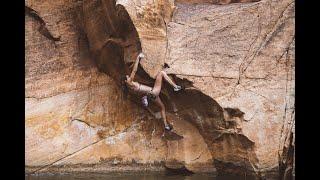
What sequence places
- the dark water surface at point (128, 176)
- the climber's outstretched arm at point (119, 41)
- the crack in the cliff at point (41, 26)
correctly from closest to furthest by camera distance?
the dark water surface at point (128, 176), the climber's outstretched arm at point (119, 41), the crack in the cliff at point (41, 26)

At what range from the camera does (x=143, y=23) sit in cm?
697

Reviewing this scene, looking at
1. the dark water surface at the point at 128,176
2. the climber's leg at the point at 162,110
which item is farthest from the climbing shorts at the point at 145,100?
the dark water surface at the point at 128,176

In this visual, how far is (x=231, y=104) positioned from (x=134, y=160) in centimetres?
134

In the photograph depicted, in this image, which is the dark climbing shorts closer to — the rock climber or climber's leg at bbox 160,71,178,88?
the rock climber

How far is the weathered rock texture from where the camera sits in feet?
23.1

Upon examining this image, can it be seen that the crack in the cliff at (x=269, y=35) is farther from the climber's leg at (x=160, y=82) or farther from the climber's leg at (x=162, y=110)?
the climber's leg at (x=162, y=110)

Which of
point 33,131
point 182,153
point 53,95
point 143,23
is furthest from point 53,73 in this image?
point 182,153

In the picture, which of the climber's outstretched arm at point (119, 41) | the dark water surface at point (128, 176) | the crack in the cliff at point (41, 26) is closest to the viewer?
the dark water surface at point (128, 176)

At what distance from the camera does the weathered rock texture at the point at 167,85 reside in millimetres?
7031

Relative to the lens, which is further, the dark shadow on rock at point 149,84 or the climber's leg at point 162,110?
the climber's leg at point 162,110

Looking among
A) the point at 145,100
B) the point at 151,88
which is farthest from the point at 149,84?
the point at 145,100

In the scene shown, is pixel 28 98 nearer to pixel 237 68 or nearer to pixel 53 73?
pixel 53 73

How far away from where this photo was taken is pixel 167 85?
713 centimetres

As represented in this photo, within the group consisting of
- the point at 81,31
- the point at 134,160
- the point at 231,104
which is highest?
the point at 81,31
